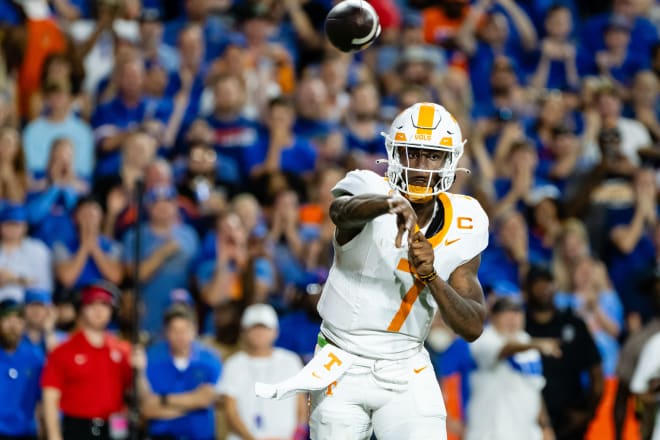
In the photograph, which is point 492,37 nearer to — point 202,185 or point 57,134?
point 202,185

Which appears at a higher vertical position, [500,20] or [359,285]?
[500,20]

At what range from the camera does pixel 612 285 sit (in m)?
11.5

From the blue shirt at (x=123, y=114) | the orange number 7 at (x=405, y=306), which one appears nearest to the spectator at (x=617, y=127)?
the blue shirt at (x=123, y=114)

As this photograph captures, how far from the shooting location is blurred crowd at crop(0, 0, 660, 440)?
29.7 feet

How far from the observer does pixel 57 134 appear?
1066 centimetres

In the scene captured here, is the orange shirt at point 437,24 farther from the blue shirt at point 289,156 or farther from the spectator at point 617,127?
the blue shirt at point 289,156

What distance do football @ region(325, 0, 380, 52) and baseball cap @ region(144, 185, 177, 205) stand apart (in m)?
4.27

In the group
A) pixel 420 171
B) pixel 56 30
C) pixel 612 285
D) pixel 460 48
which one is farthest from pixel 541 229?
pixel 420 171

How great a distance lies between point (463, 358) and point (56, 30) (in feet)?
16.3

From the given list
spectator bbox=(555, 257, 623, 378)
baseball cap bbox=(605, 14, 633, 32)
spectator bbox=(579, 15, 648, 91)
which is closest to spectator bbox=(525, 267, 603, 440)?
spectator bbox=(555, 257, 623, 378)

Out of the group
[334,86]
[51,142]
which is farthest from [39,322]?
[334,86]

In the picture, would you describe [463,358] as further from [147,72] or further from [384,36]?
[384,36]

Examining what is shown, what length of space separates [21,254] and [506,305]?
11.5 feet

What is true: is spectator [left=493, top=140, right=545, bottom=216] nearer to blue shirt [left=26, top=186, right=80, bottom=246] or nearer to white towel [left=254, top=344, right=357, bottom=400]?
blue shirt [left=26, top=186, right=80, bottom=246]
